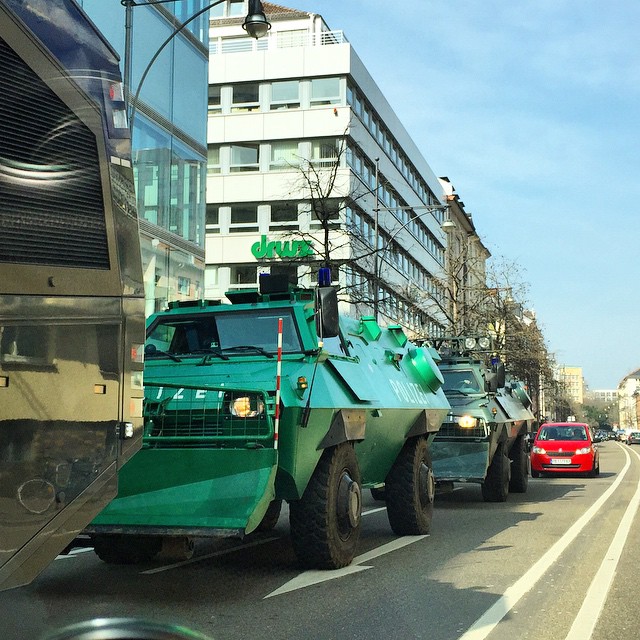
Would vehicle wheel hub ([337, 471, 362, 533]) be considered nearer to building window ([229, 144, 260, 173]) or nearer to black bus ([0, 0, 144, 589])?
black bus ([0, 0, 144, 589])

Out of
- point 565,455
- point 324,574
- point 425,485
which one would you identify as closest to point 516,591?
point 324,574

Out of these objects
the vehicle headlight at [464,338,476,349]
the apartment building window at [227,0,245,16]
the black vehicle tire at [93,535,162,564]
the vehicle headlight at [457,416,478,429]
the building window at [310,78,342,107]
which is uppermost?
the apartment building window at [227,0,245,16]

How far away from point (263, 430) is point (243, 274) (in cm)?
4034

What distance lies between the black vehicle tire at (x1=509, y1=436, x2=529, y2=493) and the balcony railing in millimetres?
33028

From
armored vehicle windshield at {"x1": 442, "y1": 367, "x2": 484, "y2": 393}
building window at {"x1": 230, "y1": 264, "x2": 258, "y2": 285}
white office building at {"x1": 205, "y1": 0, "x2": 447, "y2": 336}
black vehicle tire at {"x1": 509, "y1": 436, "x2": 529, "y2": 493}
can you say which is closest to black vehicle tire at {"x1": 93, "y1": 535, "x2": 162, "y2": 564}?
armored vehicle windshield at {"x1": 442, "y1": 367, "x2": 484, "y2": 393}

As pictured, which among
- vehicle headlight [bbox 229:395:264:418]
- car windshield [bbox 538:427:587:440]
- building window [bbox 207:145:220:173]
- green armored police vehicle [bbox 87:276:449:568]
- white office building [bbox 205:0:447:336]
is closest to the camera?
green armored police vehicle [bbox 87:276:449:568]

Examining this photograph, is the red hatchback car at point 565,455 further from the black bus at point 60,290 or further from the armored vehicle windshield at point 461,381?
the black bus at point 60,290

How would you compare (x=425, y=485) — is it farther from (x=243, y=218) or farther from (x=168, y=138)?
(x=243, y=218)

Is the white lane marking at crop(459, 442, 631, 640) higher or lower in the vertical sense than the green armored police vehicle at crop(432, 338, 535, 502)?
lower

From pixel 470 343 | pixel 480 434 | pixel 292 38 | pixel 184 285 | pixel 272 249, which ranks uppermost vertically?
pixel 292 38

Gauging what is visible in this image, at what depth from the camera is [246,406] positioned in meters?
7.45

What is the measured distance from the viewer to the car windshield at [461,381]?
16.7 m

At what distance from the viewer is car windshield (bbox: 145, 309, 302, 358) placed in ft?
28.9

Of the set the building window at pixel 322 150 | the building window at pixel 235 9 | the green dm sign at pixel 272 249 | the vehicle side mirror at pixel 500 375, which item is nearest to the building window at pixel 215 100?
the building window at pixel 322 150
